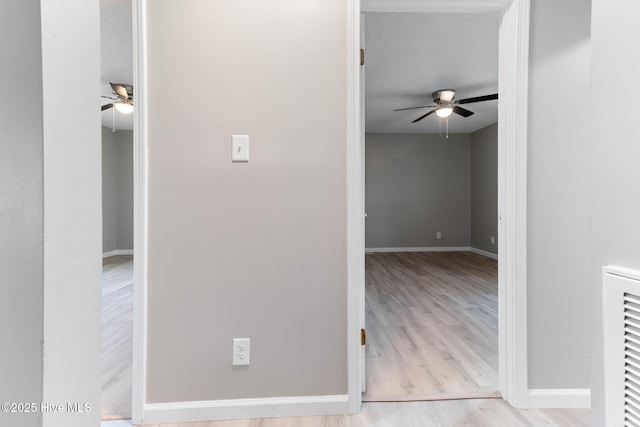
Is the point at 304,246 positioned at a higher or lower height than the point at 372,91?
lower

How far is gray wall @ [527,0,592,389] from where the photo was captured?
1.46m

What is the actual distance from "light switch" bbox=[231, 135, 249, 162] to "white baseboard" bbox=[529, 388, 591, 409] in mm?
→ 1755

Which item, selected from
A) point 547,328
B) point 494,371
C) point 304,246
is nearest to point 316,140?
point 304,246

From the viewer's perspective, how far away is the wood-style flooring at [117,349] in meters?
1.49

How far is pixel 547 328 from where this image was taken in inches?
57.9

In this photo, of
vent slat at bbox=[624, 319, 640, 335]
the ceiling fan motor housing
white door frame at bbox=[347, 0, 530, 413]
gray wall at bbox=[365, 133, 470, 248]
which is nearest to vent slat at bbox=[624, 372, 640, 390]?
vent slat at bbox=[624, 319, 640, 335]

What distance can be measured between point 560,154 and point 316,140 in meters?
1.16

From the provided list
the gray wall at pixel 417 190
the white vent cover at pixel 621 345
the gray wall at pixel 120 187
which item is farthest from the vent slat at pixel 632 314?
the gray wall at pixel 120 187

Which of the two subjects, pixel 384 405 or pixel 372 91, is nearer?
pixel 384 405

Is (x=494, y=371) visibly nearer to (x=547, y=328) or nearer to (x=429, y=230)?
(x=547, y=328)

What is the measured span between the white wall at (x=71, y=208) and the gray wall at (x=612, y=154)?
1.25 m


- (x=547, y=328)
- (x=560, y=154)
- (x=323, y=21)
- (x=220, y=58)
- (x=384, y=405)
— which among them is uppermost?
(x=323, y=21)

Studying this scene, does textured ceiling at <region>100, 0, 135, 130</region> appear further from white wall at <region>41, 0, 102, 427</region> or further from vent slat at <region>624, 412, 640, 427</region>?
vent slat at <region>624, 412, 640, 427</region>

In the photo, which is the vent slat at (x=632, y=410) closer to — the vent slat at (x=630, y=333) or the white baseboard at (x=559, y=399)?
the vent slat at (x=630, y=333)
